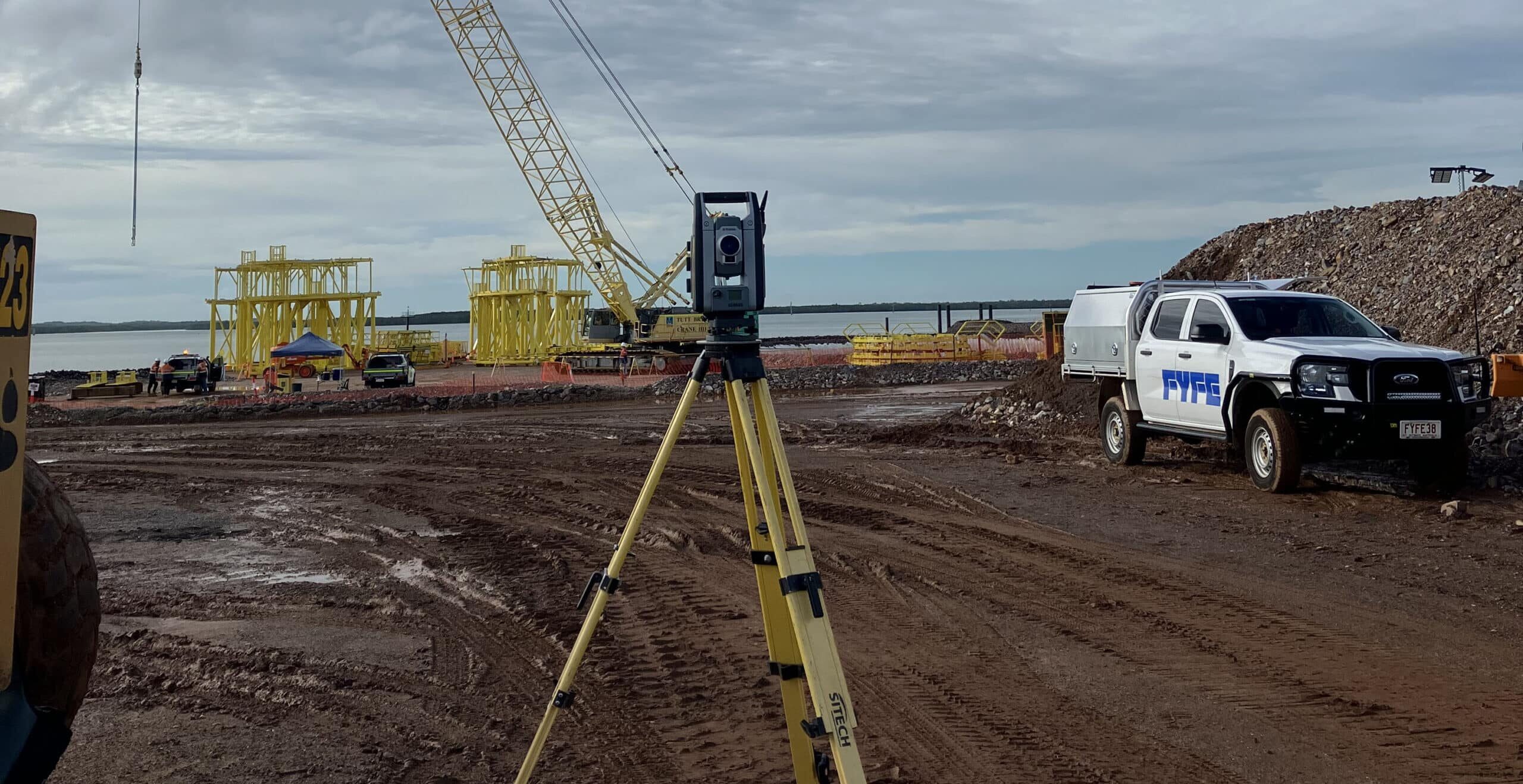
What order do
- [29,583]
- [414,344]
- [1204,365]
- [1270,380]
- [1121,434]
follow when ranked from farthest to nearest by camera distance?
[414,344] < [1121,434] < [1204,365] < [1270,380] < [29,583]

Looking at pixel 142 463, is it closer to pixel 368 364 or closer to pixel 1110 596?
pixel 1110 596

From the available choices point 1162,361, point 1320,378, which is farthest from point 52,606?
point 1162,361

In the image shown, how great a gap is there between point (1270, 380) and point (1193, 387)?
4.86 feet

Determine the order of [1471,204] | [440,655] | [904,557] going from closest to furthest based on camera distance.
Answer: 1. [440,655]
2. [904,557]
3. [1471,204]

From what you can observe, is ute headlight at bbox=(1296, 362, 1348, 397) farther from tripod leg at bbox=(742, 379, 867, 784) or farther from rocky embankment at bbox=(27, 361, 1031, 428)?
rocky embankment at bbox=(27, 361, 1031, 428)

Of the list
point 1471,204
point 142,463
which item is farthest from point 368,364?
point 1471,204

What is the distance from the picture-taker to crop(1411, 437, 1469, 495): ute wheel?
11586mm

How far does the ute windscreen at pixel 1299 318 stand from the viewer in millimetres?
12703

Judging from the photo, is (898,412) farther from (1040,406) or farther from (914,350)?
(914,350)

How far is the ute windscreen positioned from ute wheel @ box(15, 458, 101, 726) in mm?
11616

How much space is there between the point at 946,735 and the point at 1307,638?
9.09 ft

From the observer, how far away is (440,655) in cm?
685

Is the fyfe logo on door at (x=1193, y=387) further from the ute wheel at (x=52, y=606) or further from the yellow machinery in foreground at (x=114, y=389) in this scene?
the yellow machinery in foreground at (x=114, y=389)

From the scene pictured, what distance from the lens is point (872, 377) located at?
35.5 metres
